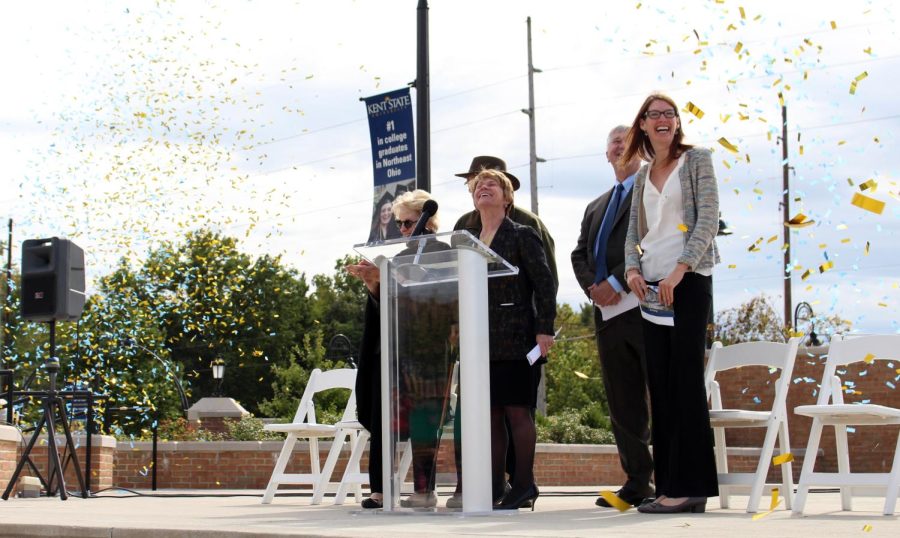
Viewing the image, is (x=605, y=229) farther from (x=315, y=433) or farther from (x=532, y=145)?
(x=532, y=145)

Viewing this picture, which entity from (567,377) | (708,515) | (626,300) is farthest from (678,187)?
(567,377)

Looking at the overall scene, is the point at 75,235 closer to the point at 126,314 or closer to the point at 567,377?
the point at 126,314

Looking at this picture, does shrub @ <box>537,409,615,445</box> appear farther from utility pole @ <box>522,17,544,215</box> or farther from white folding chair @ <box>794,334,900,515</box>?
utility pole @ <box>522,17,544,215</box>

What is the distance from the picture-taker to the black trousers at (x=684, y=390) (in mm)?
6379

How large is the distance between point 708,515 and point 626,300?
4.94 ft

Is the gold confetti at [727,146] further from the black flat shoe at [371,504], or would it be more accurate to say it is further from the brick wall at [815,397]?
the brick wall at [815,397]

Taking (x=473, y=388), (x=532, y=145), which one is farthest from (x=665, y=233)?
(x=532, y=145)

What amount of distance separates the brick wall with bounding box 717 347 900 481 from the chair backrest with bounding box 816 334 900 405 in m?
10.7

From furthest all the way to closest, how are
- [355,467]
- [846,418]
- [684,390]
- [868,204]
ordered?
1. [355,467]
2. [846,418]
3. [684,390]
4. [868,204]

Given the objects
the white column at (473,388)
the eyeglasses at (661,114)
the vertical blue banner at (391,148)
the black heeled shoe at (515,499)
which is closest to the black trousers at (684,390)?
the black heeled shoe at (515,499)

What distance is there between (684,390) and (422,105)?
735 centimetres

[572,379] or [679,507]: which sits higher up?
[572,379]

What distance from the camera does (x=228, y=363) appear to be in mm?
64312

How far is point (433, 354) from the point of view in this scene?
20.7 ft
